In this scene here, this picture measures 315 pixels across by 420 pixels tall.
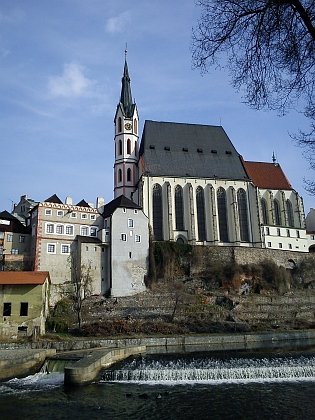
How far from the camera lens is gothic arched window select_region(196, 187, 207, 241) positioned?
67625 millimetres

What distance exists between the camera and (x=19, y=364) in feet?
83.6

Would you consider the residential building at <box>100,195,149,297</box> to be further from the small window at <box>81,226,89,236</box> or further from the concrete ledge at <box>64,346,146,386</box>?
the concrete ledge at <box>64,346,146,386</box>

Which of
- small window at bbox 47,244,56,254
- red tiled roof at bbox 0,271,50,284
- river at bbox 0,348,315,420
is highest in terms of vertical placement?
small window at bbox 47,244,56,254

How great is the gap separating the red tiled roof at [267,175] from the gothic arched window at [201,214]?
10.2 metres

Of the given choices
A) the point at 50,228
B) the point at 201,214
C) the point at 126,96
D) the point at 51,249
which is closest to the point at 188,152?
the point at 201,214

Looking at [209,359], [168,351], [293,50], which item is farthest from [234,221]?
[293,50]

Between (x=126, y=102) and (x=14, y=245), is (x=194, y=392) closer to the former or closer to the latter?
(x=14, y=245)

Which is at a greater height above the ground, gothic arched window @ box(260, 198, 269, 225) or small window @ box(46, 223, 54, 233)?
gothic arched window @ box(260, 198, 269, 225)

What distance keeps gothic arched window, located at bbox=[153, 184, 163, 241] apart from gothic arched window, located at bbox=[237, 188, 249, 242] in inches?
528

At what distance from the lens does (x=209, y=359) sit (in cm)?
2719

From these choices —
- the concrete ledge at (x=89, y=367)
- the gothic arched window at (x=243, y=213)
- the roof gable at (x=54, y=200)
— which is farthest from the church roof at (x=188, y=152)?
the concrete ledge at (x=89, y=367)

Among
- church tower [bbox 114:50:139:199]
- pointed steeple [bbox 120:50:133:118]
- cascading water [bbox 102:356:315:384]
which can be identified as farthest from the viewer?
pointed steeple [bbox 120:50:133:118]

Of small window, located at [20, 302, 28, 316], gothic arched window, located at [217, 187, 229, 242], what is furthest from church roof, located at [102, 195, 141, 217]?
small window, located at [20, 302, 28, 316]

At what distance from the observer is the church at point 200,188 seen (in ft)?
221
